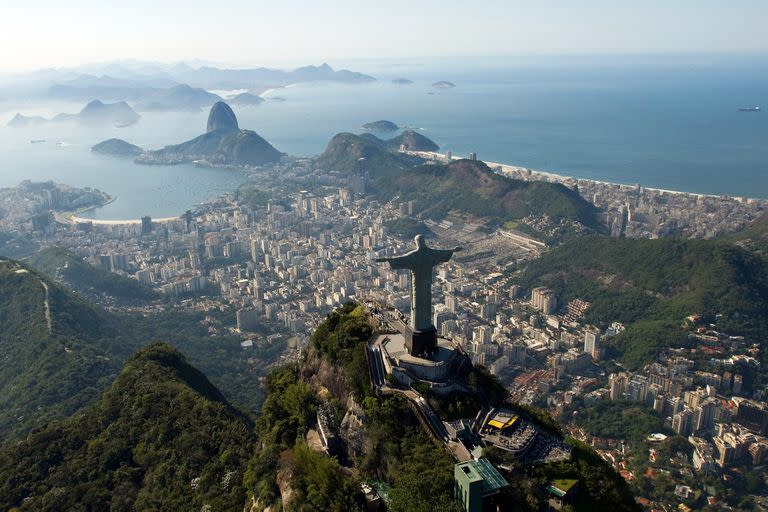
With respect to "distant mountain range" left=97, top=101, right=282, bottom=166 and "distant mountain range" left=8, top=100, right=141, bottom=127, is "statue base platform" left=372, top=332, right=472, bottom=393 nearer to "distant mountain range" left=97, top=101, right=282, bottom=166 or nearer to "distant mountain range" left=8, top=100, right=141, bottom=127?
"distant mountain range" left=97, top=101, right=282, bottom=166

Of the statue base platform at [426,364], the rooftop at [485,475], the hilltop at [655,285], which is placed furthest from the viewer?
the hilltop at [655,285]

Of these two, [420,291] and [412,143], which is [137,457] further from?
[412,143]

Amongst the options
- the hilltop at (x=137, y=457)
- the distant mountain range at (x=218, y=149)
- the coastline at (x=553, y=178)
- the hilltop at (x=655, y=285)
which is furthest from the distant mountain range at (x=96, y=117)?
the hilltop at (x=137, y=457)

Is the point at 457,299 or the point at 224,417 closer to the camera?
the point at 224,417

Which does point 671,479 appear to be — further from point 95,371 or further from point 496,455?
point 95,371

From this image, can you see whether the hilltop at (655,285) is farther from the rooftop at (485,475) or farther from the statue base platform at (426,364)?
the rooftop at (485,475)

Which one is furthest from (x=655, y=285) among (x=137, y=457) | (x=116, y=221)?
(x=116, y=221)

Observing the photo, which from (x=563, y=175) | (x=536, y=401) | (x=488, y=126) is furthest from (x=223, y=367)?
(x=488, y=126)
